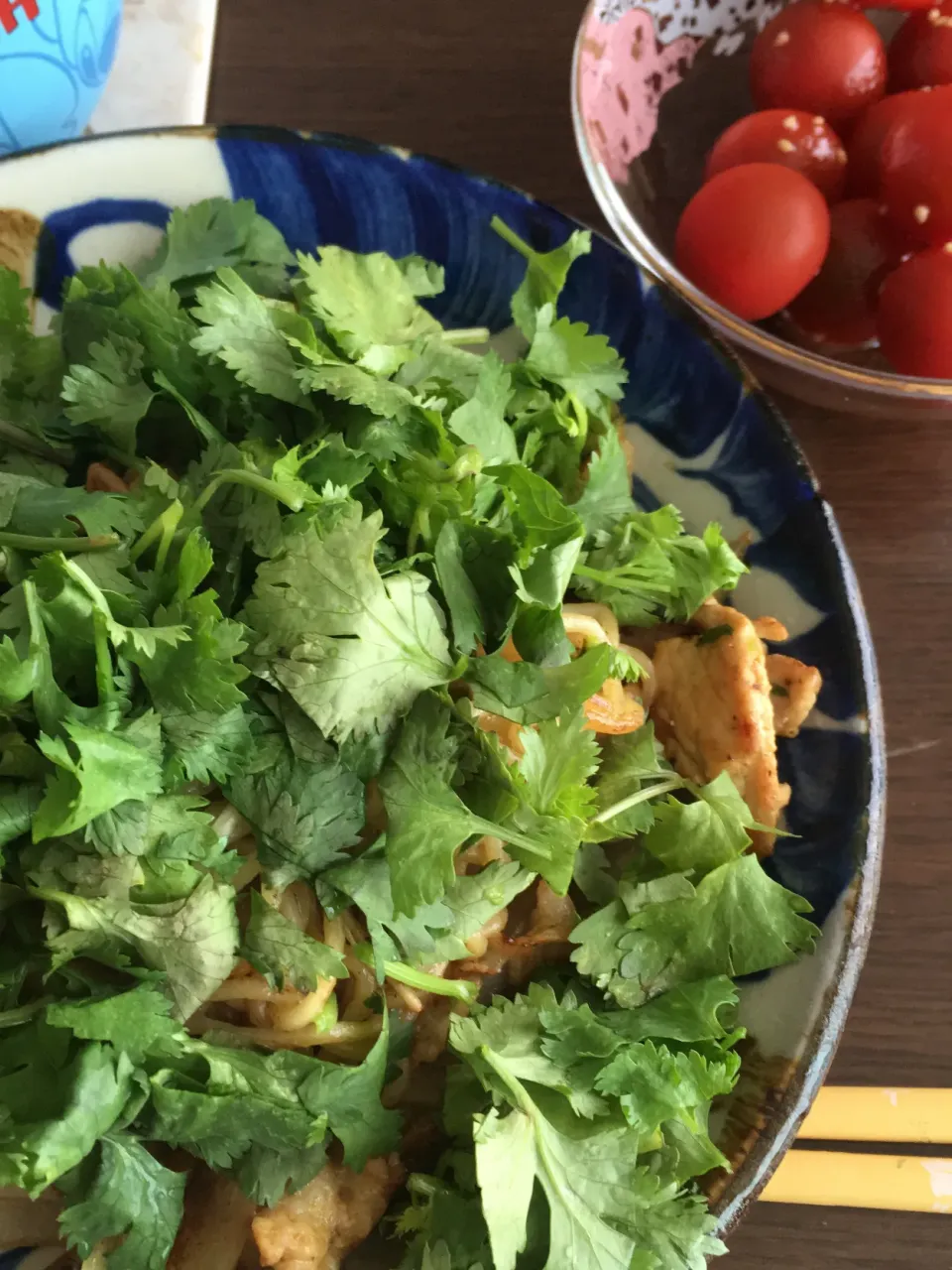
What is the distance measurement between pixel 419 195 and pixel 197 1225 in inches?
50.9

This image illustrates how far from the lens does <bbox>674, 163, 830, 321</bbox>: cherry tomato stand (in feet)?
4.64

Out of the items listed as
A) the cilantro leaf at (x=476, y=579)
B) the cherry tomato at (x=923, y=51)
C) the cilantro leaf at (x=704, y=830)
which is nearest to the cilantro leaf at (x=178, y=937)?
→ the cilantro leaf at (x=476, y=579)

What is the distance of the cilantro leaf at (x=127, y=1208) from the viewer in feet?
3.00

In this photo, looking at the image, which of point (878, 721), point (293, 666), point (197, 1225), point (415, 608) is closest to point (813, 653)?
point (878, 721)

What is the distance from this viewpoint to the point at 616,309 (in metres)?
1.40

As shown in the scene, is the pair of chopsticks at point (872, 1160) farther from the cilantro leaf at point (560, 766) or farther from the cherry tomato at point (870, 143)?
the cherry tomato at point (870, 143)

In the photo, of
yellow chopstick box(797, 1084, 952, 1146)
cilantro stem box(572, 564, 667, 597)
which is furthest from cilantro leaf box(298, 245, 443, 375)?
yellow chopstick box(797, 1084, 952, 1146)

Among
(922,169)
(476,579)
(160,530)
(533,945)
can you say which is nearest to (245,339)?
(160,530)

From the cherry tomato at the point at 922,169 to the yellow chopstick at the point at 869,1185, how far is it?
3.90ft

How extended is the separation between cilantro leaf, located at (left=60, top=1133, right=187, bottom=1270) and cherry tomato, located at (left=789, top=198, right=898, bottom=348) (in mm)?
1409

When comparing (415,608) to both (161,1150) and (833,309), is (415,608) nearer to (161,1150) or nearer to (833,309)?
(161,1150)

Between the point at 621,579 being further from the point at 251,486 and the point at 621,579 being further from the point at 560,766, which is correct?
the point at 251,486

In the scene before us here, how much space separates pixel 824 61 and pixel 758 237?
364mm

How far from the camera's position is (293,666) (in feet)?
3.12
